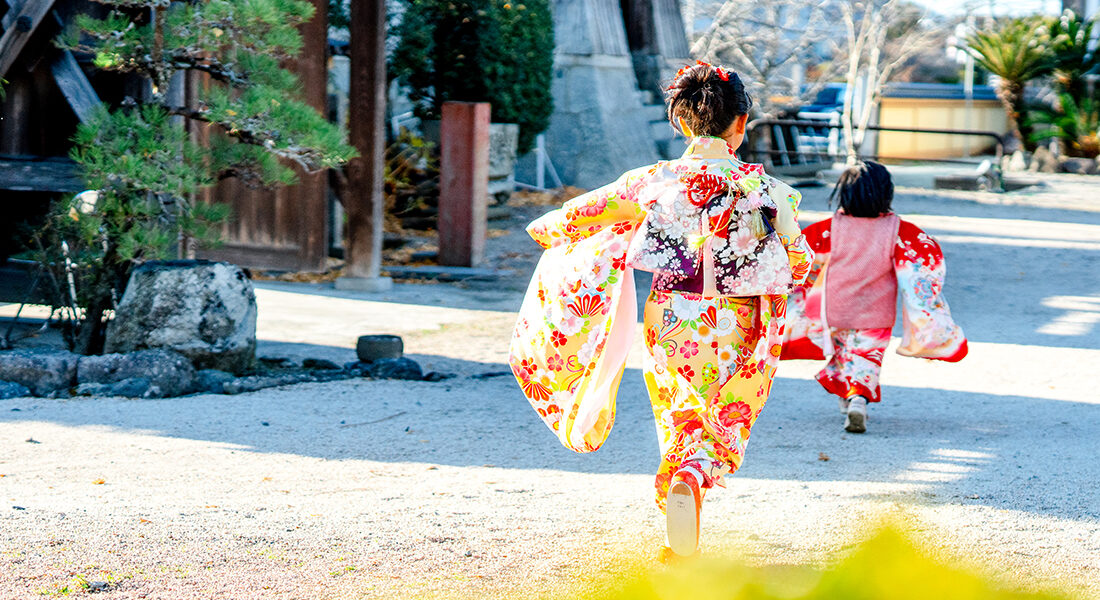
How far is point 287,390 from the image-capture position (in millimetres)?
5574

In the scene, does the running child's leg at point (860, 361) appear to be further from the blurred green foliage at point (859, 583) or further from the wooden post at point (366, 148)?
the blurred green foliage at point (859, 583)

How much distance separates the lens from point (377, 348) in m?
6.14

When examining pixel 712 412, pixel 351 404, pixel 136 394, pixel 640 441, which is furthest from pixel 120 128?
pixel 712 412

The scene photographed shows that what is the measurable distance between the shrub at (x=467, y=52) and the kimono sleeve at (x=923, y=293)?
6.22 metres

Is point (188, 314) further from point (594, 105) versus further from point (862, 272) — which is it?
point (594, 105)

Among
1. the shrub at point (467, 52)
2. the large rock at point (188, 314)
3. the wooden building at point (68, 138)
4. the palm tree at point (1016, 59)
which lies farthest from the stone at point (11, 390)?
the palm tree at point (1016, 59)

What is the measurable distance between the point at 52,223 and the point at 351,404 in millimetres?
2045

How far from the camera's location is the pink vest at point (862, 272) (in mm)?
5020

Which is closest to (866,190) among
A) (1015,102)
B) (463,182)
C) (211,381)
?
(211,381)

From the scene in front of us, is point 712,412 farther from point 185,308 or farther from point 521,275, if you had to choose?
point 521,275

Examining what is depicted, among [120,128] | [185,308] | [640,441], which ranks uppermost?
[120,128]

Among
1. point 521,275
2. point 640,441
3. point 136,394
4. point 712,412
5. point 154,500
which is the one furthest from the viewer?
point 521,275

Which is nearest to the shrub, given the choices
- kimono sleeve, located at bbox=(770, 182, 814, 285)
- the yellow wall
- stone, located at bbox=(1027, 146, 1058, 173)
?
kimono sleeve, located at bbox=(770, 182, 814, 285)

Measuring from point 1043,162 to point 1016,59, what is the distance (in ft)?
7.39
